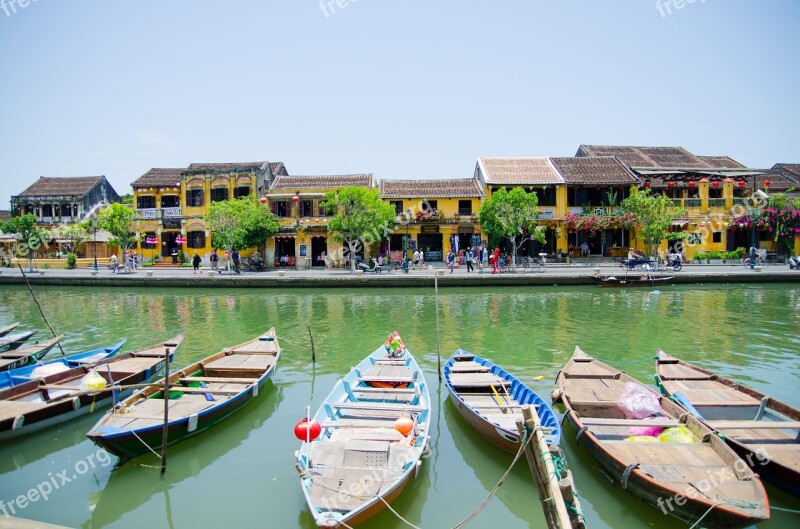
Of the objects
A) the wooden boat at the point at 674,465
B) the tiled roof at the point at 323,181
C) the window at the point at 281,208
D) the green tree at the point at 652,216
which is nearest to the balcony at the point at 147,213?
the tiled roof at the point at 323,181

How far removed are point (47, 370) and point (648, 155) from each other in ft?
133

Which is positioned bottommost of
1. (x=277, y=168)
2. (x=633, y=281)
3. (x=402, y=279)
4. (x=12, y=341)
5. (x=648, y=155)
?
(x=12, y=341)

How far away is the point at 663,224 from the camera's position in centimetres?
2836

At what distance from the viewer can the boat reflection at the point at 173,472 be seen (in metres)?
6.08

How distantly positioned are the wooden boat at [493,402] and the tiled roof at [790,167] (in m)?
47.1

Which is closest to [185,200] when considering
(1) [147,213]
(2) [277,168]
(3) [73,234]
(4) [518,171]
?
(1) [147,213]

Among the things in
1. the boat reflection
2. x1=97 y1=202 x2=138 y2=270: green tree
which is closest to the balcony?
x1=97 y1=202 x2=138 y2=270: green tree

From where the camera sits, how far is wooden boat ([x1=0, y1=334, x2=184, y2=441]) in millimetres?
7570

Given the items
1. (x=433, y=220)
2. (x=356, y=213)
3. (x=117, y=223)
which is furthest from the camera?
(x=433, y=220)

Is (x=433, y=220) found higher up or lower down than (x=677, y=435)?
higher up

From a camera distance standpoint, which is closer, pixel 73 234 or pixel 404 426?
pixel 404 426

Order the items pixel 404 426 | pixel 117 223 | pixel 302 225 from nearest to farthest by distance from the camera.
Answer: pixel 404 426
pixel 117 223
pixel 302 225

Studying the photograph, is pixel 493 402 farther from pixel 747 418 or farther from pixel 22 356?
pixel 22 356

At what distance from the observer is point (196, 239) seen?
118 ft
